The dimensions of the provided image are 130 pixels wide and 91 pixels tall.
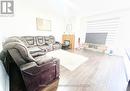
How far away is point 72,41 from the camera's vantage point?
274 inches

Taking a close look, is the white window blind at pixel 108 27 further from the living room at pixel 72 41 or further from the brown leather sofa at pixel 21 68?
the brown leather sofa at pixel 21 68

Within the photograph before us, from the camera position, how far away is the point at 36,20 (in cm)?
518

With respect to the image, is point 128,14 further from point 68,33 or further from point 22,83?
point 22,83

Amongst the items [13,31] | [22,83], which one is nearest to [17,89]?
[22,83]

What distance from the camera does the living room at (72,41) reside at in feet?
6.19

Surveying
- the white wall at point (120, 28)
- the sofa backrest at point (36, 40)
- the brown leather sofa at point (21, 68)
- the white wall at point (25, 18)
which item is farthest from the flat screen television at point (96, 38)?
the brown leather sofa at point (21, 68)

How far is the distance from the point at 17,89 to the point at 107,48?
17.5 ft

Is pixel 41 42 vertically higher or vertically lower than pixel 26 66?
higher

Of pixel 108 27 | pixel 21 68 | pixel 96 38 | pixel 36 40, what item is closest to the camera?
pixel 21 68

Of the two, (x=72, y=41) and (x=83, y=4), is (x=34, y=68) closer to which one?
(x=83, y=4)

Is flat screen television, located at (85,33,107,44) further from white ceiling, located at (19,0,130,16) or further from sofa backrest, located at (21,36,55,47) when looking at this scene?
sofa backrest, located at (21,36,55,47)

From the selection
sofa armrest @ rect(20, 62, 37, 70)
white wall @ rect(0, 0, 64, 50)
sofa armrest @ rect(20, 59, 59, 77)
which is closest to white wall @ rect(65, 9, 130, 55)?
white wall @ rect(0, 0, 64, 50)

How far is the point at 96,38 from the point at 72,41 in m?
1.77

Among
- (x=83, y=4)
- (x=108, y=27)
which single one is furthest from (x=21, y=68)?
(x=108, y=27)
